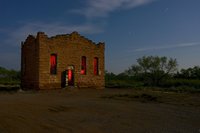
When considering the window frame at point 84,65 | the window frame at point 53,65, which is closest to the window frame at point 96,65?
the window frame at point 84,65

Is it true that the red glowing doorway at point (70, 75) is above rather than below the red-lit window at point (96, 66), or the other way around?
below

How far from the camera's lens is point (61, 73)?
85.0 ft

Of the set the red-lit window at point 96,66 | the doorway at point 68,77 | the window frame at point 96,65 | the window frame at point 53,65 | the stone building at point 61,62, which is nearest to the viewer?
the stone building at point 61,62

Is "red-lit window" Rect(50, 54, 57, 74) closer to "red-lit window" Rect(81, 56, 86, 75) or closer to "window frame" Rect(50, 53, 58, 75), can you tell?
"window frame" Rect(50, 53, 58, 75)

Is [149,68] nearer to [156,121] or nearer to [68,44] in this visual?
[68,44]

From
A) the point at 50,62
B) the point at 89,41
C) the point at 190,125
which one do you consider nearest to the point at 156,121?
the point at 190,125

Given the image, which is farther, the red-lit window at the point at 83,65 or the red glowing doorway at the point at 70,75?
the red-lit window at the point at 83,65

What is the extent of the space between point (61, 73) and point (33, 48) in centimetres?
366

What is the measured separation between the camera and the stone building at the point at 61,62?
80.6ft

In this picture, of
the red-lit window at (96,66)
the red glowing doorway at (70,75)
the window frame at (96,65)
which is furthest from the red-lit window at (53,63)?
the red-lit window at (96,66)

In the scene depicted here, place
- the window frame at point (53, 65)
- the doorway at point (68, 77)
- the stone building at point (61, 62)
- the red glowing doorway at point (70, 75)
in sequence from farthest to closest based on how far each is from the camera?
the red glowing doorway at point (70, 75), the doorway at point (68, 77), the window frame at point (53, 65), the stone building at point (61, 62)

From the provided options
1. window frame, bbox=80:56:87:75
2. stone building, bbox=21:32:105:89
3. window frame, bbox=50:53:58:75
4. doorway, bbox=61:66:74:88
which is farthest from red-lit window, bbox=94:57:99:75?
window frame, bbox=50:53:58:75

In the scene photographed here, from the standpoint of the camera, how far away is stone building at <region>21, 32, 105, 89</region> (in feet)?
80.6

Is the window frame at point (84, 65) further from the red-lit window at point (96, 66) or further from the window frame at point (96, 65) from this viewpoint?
the red-lit window at point (96, 66)
